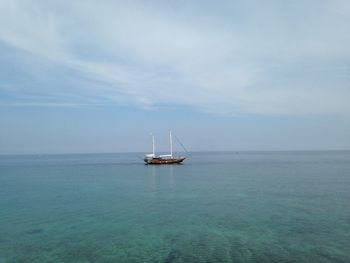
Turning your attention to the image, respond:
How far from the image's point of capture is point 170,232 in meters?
27.2

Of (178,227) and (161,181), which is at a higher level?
(161,181)

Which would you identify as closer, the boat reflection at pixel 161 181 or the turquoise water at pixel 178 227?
the turquoise water at pixel 178 227

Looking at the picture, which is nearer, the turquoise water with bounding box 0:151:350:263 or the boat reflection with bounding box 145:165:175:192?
the turquoise water with bounding box 0:151:350:263

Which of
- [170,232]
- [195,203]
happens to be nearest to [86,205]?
[195,203]

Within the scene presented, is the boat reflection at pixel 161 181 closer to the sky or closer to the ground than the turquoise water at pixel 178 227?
closer to the sky

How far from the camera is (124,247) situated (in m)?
23.4

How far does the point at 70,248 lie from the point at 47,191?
119ft

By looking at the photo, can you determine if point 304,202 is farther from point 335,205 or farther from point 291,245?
point 291,245

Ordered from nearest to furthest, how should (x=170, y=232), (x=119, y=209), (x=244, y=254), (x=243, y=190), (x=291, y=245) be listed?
(x=244, y=254), (x=291, y=245), (x=170, y=232), (x=119, y=209), (x=243, y=190)

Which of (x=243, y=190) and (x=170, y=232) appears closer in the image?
(x=170, y=232)

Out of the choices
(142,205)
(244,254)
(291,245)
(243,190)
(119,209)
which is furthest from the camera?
(243,190)

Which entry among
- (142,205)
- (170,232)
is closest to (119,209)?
(142,205)

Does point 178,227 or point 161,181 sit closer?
point 178,227

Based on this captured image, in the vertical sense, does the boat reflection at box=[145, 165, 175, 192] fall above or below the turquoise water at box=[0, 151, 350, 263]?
above
